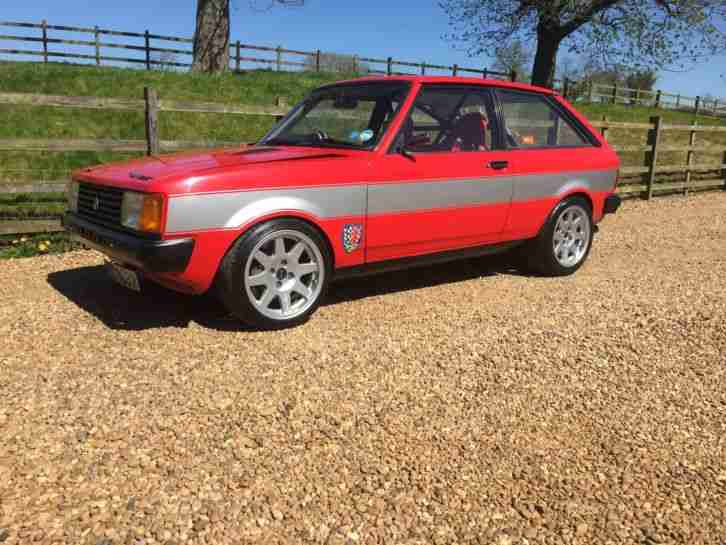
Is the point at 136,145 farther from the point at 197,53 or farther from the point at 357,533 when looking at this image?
the point at 197,53

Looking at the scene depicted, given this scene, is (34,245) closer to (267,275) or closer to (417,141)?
(267,275)

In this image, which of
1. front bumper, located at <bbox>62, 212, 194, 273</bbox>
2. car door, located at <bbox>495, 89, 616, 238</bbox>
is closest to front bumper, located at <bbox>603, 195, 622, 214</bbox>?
car door, located at <bbox>495, 89, 616, 238</bbox>

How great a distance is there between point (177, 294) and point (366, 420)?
2511 millimetres

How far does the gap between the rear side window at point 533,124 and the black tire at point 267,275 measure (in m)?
2.08

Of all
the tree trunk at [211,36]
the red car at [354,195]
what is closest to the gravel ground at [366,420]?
the red car at [354,195]

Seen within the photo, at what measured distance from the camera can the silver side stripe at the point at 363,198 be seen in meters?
3.81

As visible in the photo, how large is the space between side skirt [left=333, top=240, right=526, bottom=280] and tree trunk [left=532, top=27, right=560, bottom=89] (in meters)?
15.7

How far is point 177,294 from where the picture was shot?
5.05m

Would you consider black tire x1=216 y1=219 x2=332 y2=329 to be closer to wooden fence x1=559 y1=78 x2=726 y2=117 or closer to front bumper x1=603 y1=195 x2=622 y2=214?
front bumper x1=603 y1=195 x2=622 y2=214

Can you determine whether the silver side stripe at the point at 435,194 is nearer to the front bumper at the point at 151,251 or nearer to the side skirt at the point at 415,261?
the side skirt at the point at 415,261

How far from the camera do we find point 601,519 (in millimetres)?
2422

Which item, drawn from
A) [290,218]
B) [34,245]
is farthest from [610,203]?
[34,245]

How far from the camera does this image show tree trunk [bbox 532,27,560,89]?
64.0 ft

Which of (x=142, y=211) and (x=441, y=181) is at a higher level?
(x=441, y=181)
